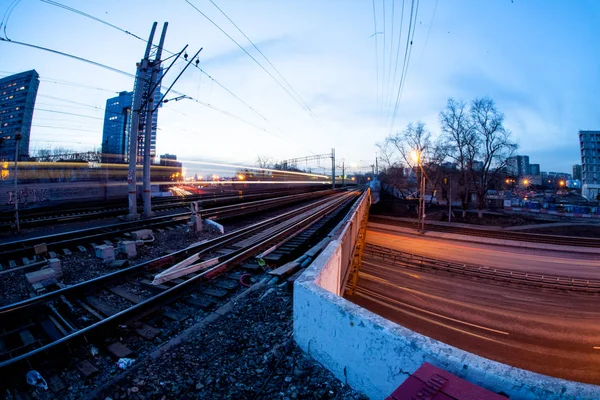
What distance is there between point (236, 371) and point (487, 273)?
23.0 metres

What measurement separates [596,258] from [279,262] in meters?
32.1

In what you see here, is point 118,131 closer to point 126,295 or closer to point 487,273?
point 126,295

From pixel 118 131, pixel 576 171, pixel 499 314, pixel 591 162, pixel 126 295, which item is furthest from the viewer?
pixel 576 171

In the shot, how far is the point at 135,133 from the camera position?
11.6 metres

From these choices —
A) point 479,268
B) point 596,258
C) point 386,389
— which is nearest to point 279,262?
point 386,389

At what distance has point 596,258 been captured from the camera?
Result: 24109mm

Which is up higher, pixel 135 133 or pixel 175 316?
pixel 135 133

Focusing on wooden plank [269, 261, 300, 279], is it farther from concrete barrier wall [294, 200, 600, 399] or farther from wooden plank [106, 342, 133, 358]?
wooden plank [106, 342, 133, 358]

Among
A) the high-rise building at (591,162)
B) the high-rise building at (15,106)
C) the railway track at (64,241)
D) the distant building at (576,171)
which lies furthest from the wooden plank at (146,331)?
the distant building at (576,171)

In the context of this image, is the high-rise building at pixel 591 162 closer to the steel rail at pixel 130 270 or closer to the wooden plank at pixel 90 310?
the steel rail at pixel 130 270

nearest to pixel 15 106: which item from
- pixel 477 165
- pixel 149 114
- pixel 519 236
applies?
pixel 149 114

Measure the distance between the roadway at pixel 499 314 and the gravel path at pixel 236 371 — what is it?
37.6 ft

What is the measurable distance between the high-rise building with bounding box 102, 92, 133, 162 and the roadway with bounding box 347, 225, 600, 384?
18.4 metres

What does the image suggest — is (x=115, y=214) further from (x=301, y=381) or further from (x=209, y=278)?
(x=301, y=381)
